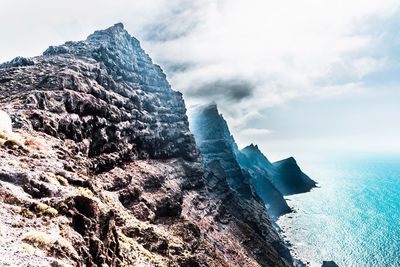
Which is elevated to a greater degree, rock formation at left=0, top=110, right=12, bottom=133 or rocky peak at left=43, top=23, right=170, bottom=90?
rocky peak at left=43, top=23, right=170, bottom=90

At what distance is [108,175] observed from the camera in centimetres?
8538

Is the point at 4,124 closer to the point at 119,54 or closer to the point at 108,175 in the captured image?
the point at 108,175

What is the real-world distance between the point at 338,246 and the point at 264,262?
9656 centimetres

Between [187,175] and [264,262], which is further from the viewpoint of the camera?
[187,175]

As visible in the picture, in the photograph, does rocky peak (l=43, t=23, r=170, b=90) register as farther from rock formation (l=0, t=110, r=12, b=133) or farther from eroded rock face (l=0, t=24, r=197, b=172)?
rock formation (l=0, t=110, r=12, b=133)

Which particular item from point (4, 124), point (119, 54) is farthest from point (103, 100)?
point (4, 124)

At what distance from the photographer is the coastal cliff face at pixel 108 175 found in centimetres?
3384

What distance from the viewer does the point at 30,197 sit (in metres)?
35.4

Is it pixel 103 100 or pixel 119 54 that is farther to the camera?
pixel 119 54

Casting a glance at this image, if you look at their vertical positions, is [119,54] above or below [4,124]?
above

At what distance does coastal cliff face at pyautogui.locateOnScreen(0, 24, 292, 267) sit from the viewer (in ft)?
111

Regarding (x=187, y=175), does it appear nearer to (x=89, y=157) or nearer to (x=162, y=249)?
(x=89, y=157)

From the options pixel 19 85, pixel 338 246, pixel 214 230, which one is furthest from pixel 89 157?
pixel 338 246

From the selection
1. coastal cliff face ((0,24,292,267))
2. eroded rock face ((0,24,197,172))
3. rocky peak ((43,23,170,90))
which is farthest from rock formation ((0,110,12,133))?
rocky peak ((43,23,170,90))
